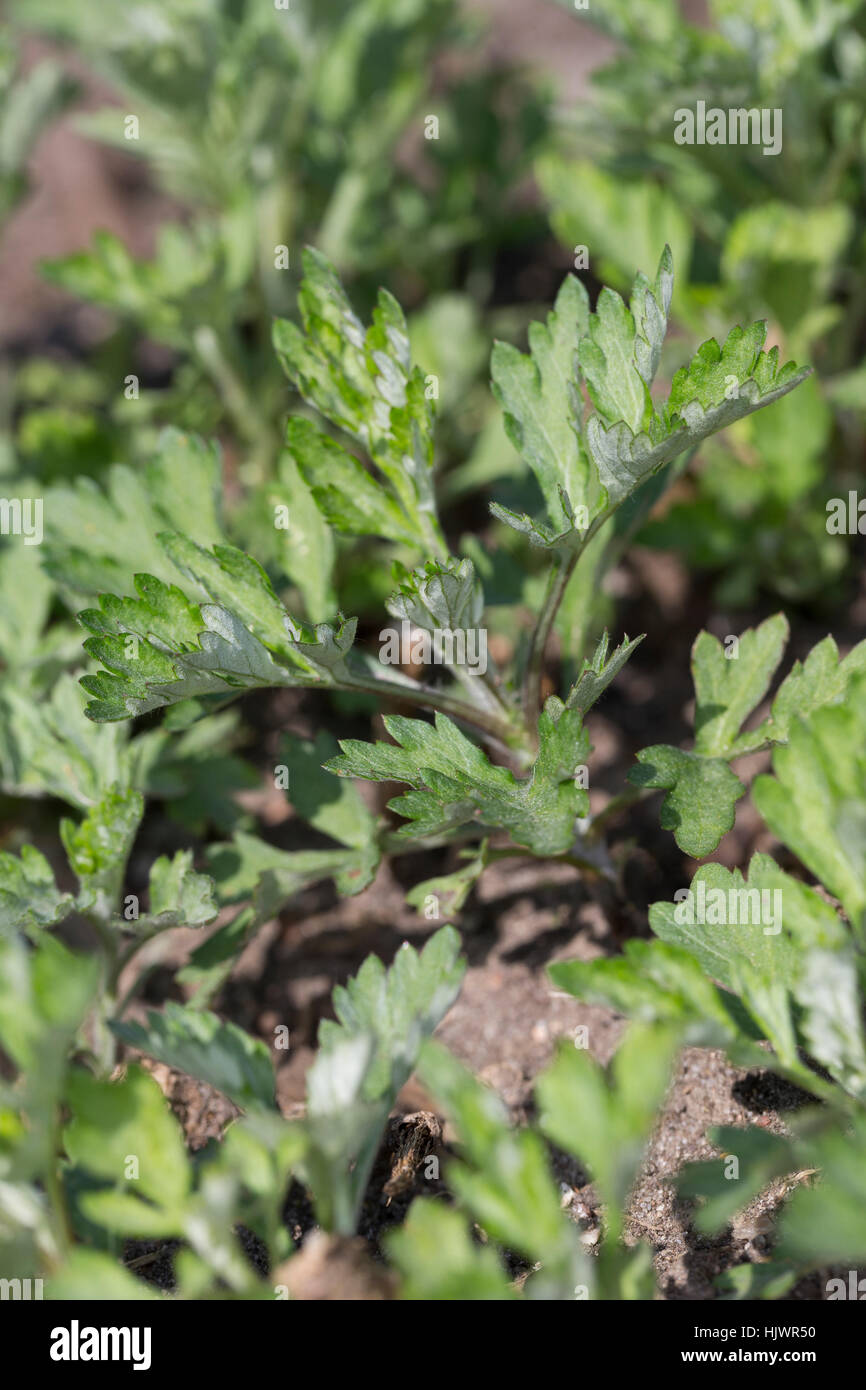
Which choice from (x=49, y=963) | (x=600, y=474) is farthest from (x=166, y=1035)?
(x=600, y=474)

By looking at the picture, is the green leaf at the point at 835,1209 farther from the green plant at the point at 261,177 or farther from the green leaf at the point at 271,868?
the green plant at the point at 261,177

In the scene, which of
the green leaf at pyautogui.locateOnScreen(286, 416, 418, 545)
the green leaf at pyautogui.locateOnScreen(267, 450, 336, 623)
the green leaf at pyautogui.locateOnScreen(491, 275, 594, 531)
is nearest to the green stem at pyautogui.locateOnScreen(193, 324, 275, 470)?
the green leaf at pyautogui.locateOnScreen(267, 450, 336, 623)

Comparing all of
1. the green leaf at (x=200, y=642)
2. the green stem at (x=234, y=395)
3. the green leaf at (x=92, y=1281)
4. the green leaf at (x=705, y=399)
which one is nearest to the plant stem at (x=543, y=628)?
the green leaf at (x=705, y=399)

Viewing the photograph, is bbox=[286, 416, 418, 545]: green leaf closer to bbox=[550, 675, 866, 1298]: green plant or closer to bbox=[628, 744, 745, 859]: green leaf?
bbox=[628, 744, 745, 859]: green leaf

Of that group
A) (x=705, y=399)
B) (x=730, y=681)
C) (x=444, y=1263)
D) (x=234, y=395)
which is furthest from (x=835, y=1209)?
(x=234, y=395)

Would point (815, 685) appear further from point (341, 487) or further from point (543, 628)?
point (341, 487)

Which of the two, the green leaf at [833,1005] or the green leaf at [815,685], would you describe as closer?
the green leaf at [833,1005]
